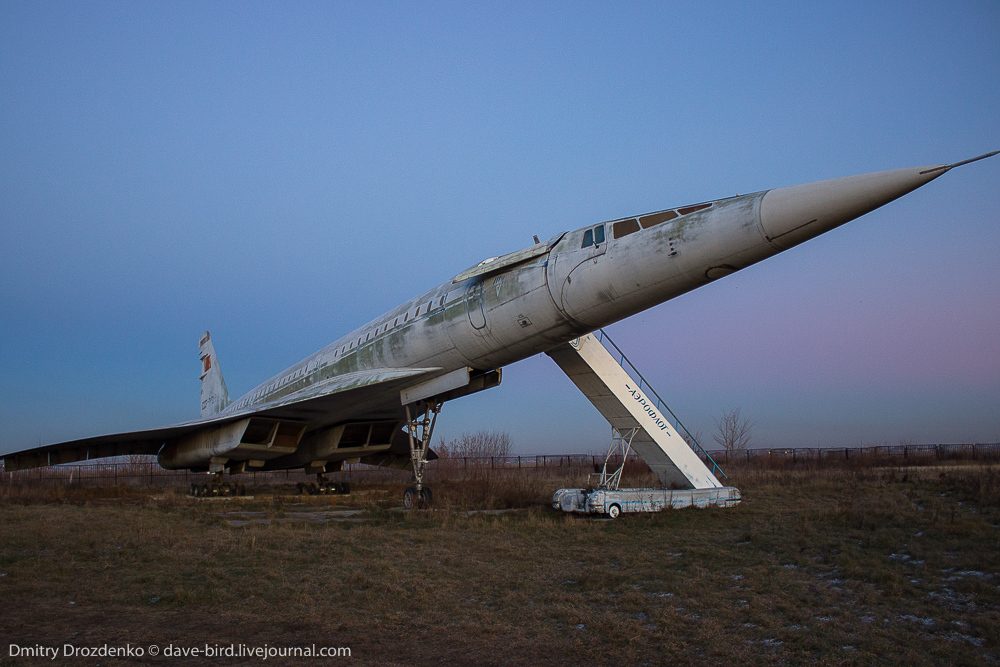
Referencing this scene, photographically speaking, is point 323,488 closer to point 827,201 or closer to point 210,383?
point 210,383

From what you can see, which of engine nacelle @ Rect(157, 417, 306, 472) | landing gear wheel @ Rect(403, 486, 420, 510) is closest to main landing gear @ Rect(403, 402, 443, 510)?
landing gear wheel @ Rect(403, 486, 420, 510)

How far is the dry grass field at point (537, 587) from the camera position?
3.77 metres

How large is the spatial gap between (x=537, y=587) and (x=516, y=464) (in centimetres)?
3272

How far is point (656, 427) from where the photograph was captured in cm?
1072

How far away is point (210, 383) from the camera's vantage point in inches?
914

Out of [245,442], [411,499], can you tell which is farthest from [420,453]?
[245,442]

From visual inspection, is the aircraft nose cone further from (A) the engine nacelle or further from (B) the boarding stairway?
(A) the engine nacelle

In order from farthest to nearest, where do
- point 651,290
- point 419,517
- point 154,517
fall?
1. point 154,517
2. point 419,517
3. point 651,290

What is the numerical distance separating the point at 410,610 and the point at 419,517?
546 centimetres

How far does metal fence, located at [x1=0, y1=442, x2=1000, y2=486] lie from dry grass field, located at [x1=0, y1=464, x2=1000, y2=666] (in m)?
17.8

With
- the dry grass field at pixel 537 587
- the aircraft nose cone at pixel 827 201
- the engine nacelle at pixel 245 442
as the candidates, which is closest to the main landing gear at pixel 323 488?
the engine nacelle at pixel 245 442

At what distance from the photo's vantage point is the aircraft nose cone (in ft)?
19.9

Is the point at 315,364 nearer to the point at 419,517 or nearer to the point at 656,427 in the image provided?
the point at 419,517

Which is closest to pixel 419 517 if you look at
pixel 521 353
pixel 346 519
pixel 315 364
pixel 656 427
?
pixel 346 519
